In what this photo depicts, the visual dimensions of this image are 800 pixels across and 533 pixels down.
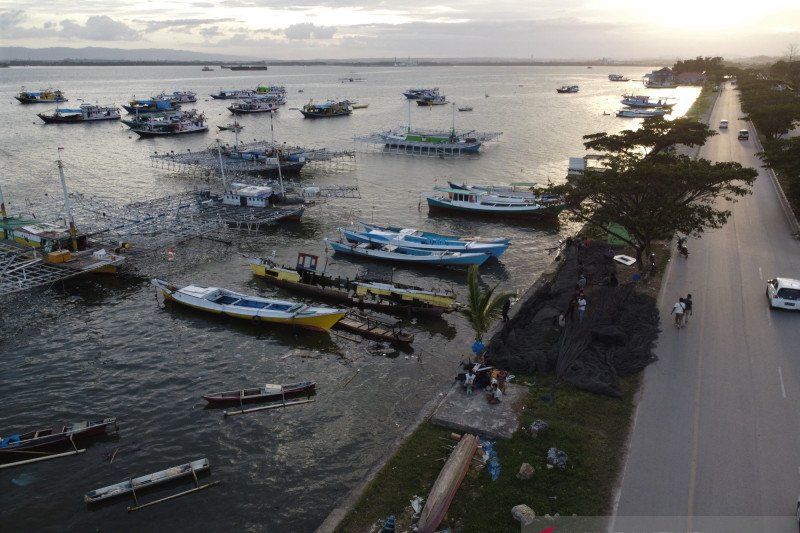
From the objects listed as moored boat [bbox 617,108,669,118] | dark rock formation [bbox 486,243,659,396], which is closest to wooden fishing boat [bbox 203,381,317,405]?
dark rock formation [bbox 486,243,659,396]

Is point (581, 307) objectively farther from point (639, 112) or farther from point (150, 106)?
point (150, 106)

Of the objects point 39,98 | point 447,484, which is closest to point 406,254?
point 447,484

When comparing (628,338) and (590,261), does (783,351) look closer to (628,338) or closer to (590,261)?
(628,338)

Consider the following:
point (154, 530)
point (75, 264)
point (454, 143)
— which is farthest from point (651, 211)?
point (454, 143)

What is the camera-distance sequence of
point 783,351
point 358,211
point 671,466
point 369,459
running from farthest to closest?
point 358,211 → point 783,351 → point 369,459 → point 671,466

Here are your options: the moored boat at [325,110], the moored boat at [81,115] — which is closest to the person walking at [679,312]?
the moored boat at [325,110]

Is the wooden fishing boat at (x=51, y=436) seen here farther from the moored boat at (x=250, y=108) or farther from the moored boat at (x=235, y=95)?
the moored boat at (x=235, y=95)

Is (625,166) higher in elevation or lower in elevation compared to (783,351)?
higher
